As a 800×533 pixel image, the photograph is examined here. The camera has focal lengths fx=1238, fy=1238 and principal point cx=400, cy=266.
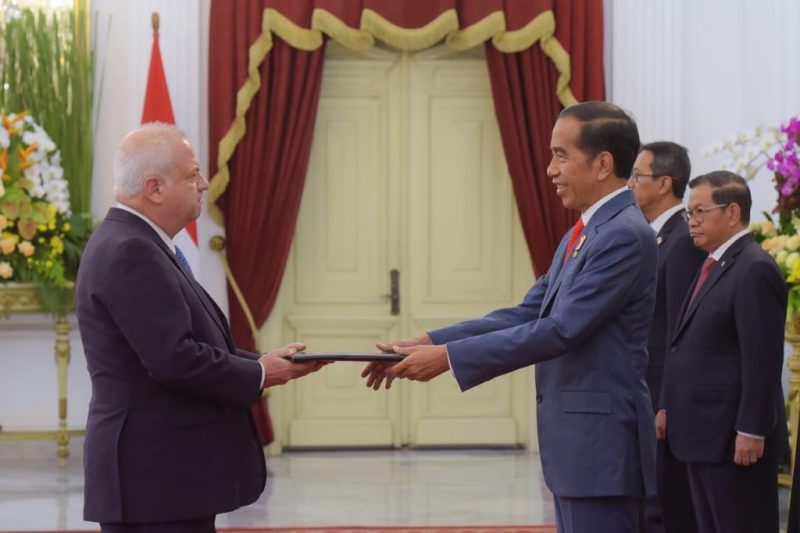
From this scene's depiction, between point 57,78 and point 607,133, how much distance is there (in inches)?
195

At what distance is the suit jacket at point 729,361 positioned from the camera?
405 cm

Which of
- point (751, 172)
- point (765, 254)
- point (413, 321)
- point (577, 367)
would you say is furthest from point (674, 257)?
point (413, 321)

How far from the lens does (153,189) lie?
3.09 metres

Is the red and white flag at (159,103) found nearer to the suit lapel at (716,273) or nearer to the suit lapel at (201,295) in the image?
the suit lapel at (716,273)

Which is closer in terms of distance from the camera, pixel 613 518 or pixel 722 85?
pixel 613 518

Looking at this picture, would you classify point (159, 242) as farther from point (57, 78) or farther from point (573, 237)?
point (57, 78)

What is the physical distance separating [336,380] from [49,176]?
2.23 m

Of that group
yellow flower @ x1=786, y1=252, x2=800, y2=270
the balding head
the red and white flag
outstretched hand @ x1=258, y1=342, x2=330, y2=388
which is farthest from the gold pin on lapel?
the red and white flag

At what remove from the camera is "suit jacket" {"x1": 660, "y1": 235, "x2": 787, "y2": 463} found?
159 inches

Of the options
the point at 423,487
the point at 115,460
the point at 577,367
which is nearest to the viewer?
the point at 115,460

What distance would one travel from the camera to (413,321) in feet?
26.3

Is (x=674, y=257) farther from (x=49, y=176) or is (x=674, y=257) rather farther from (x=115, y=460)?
(x=49, y=176)

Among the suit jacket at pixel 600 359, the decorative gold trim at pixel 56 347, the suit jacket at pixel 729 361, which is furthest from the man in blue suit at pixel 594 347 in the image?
the decorative gold trim at pixel 56 347

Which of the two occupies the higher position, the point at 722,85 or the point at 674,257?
the point at 722,85
